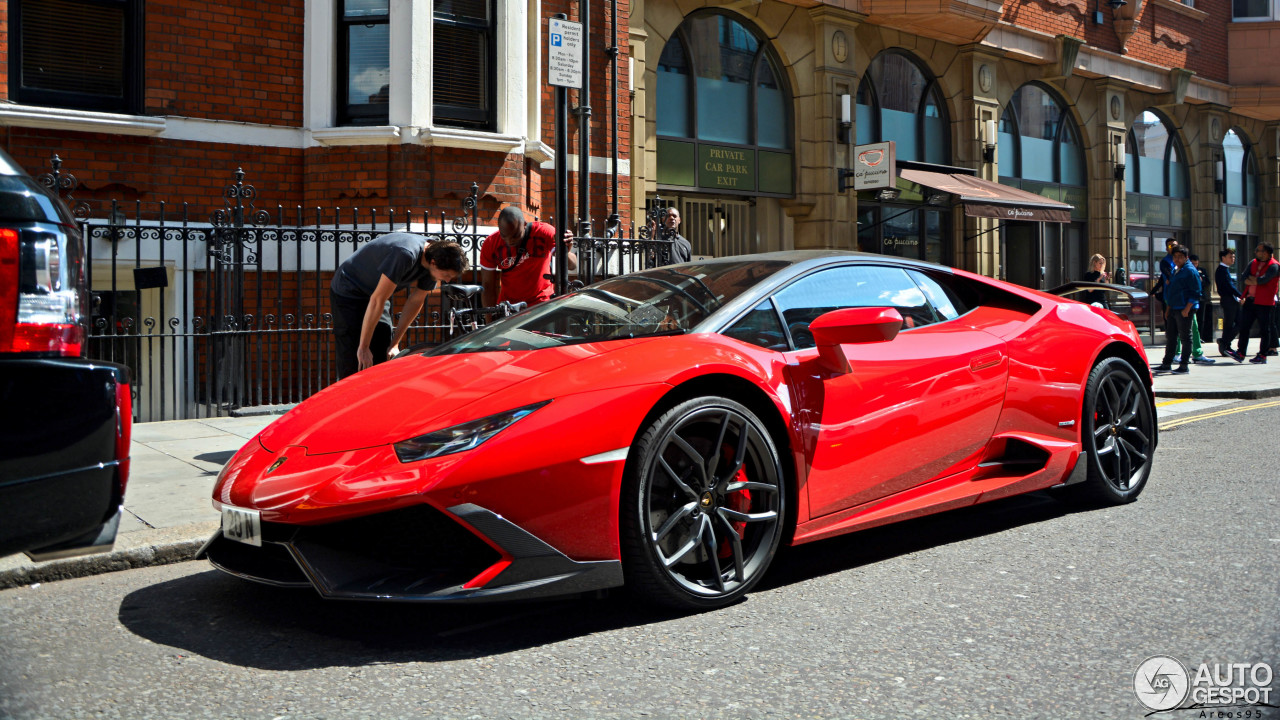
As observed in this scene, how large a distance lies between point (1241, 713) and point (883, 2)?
15.7 meters

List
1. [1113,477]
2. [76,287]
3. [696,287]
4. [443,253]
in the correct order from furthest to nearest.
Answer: [443,253], [1113,477], [696,287], [76,287]

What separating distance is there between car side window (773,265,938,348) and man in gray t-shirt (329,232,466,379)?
2188mm

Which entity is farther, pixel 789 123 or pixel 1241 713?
pixel 789 123

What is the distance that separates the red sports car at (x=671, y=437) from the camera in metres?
3.31

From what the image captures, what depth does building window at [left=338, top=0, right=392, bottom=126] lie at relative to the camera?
1101 centimetres

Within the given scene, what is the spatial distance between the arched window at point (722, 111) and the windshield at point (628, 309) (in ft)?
33.8

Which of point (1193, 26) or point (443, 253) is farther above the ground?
point (1193, 26)

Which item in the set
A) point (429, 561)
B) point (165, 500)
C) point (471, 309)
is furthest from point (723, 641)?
point (471, 309)

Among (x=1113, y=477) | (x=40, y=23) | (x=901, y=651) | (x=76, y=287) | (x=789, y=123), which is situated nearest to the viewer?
(x=76, y=287)

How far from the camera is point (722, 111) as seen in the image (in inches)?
620

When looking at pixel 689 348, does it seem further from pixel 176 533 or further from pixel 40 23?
pixel 40 23

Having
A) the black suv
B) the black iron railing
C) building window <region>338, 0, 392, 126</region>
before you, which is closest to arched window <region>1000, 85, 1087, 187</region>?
the black iron railing

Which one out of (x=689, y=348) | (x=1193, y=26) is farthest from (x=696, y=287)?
(x=1193, y=26)

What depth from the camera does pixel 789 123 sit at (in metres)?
16.8
